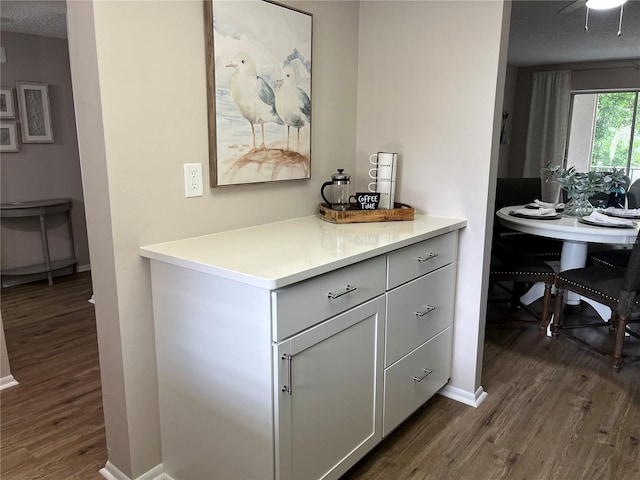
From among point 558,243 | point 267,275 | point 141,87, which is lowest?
point 558,243

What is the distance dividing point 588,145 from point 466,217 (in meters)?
5.35

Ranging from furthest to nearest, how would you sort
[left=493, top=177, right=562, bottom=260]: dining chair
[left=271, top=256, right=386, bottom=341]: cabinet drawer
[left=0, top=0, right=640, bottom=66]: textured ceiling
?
[left=493, top=177, right=562, bottom=260]: dining chair → [left=0, top=0, right=640, bottom=66]: textured ceiling → [left=271, top=256, right=386, bottom=341]: cabinet drawer

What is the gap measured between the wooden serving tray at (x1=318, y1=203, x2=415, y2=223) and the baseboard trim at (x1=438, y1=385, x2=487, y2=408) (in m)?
0.89

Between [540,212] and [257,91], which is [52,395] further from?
[540,212]

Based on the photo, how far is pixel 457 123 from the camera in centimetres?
222

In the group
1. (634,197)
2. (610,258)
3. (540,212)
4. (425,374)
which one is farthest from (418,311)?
(634,197)

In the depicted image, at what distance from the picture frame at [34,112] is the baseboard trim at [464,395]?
396cm

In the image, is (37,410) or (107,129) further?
(37,410)

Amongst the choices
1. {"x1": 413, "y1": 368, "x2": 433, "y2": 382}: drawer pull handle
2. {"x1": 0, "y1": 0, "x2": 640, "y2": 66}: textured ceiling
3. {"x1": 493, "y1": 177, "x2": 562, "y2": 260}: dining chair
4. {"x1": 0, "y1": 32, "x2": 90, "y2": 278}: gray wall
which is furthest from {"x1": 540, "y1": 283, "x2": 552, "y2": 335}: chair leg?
{"x1": 0, "y1": 32, "x2": 90, "y2": 278}: gray wall

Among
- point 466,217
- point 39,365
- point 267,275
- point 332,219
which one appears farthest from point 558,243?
point 39,365

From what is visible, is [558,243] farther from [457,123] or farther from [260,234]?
[260,234]

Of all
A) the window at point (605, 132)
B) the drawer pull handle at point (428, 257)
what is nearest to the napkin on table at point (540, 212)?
the drawer pull handle at point (428, 257)

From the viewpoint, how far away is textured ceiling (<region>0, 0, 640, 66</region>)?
11.7ft

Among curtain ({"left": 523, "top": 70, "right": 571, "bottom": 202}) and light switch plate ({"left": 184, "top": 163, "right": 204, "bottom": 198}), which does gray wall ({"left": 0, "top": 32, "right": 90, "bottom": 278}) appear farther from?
curtain ({"left": 523, "top": 70, "right": 571, "bottom": 202})
